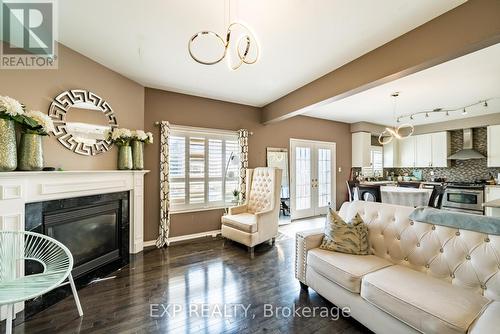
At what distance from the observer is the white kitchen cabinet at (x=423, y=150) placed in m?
6.29

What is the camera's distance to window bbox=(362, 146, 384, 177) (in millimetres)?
6791

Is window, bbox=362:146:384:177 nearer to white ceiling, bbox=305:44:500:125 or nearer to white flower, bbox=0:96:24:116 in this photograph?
white ceiling, bbox=305:44:500:125

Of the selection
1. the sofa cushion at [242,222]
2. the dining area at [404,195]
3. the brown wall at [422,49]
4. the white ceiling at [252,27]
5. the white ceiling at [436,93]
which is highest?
the white ceiling at [252,27]

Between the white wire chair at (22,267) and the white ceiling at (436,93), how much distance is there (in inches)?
185

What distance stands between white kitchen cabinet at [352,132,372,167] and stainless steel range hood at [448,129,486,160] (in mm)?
2086

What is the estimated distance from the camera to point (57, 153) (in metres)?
2.45

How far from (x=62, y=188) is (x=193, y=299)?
5.93 feet

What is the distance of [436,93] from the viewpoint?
3.88m

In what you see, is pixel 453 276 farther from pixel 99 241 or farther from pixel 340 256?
pixel 99 241

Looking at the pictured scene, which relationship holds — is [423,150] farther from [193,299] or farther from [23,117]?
[23,117]

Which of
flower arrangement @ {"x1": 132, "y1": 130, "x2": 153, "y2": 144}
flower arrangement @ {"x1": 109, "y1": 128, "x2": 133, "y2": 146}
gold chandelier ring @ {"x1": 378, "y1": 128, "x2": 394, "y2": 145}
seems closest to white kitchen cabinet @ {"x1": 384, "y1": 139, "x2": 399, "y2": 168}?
gold chandelier ring @ {"x1": 378, "y1": 128, "x2": 394, "y2": 145}

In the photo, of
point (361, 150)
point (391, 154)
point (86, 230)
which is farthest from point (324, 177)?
point (86, 230)

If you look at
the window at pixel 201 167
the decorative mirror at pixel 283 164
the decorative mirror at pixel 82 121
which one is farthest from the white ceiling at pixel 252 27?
the decorative mirror at pixel 283 164

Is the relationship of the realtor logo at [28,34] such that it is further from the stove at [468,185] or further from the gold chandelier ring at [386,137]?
the stove at [468,185]
